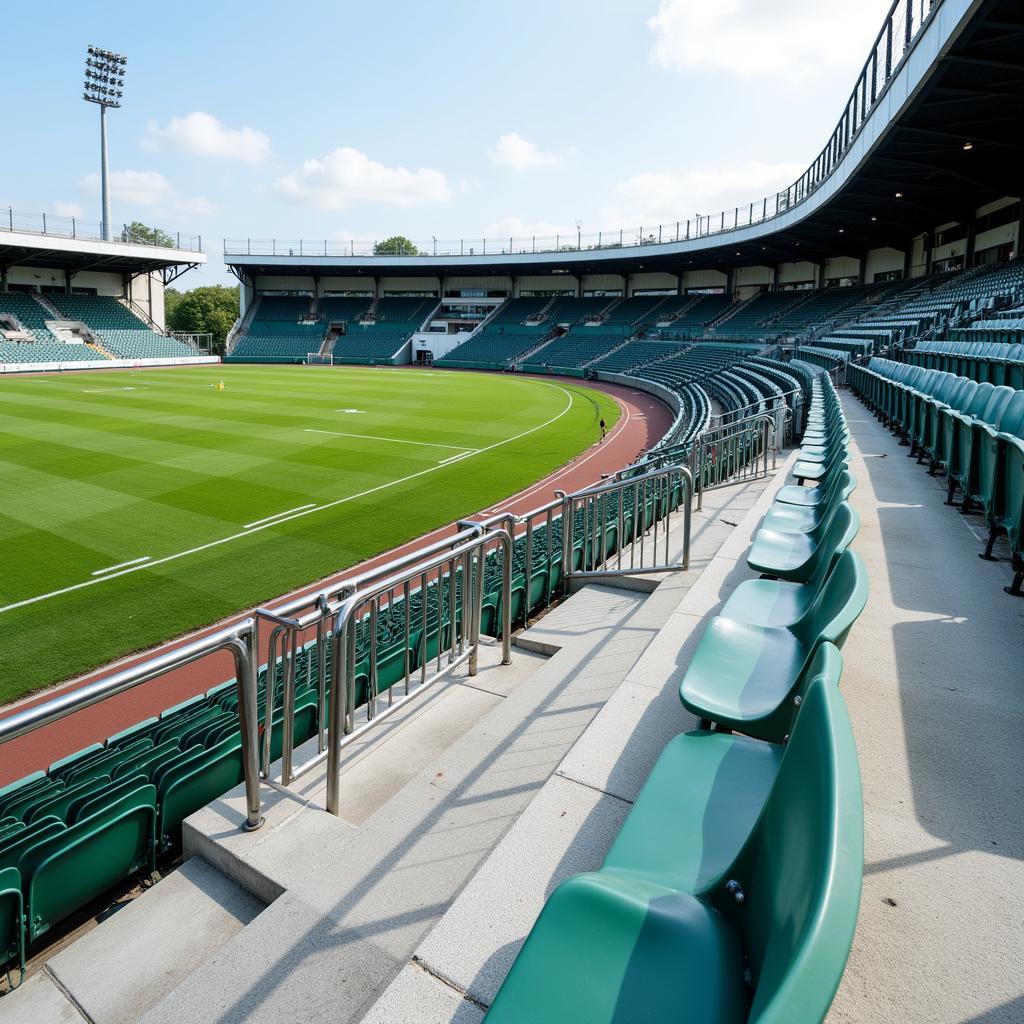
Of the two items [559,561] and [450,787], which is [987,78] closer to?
[559,561]

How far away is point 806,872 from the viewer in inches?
59.2

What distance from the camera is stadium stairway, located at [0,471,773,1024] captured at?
8.80 ft

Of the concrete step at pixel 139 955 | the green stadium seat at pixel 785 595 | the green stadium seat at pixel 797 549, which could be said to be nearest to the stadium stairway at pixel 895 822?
the green stadium seat at pixel 785 595

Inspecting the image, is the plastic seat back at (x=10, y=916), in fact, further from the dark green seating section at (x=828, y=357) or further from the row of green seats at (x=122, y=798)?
the dark green seating section at (x=828, y=357)

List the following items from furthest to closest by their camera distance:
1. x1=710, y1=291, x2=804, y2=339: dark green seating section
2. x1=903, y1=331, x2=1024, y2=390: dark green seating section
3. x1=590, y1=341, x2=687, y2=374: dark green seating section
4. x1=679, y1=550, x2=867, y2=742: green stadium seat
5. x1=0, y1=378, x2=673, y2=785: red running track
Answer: x1=590, y1=341, x2=687, y2=374: dark green seating section < x1=710, y1=291, x2=804, y2=339: dark green seating section < x1=903, y1=331, x2=1024, y2=390: dark green seating section < x1=0, y1=378, x2=673, y2=785: red running track < x1=679, y1=550, x2=867, y2=742: green stadium seat

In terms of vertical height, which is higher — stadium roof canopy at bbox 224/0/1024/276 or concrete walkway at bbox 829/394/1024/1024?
stadium roof canopy at bbox 224/0/1024/276

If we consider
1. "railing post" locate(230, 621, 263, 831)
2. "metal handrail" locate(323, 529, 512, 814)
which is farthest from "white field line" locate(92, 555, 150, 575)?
"railing post" locate(230, 621, 263, 831)

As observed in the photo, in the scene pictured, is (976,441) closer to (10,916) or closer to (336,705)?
(336,705)

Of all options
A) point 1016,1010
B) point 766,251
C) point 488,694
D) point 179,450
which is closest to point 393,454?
point 179,450

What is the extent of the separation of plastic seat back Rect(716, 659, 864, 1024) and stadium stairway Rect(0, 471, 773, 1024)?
4.59 feet

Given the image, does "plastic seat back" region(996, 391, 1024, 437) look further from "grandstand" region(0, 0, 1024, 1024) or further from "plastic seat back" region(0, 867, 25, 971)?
"plastic seat back" region(0, 867, 25, 971)

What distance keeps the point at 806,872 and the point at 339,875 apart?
228 centimetres

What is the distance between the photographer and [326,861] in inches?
128

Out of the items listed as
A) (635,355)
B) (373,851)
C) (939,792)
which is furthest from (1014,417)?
(635,355)
